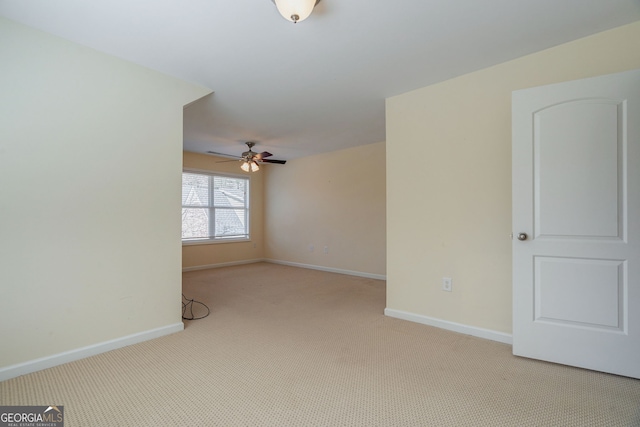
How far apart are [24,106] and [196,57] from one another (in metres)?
1.17

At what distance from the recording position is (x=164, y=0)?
1.71m

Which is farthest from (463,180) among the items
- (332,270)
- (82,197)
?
(332,270)

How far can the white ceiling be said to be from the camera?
1.77 metres

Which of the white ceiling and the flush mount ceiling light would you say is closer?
the flush mount ceiling light

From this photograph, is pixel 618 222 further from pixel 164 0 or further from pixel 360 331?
pixel 164 0

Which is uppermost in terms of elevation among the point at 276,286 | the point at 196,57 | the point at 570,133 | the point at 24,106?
the point at 196,57

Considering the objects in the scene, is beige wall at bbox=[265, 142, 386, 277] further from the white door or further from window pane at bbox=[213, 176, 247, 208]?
the white door

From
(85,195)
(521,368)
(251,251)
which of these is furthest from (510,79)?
(251,251)

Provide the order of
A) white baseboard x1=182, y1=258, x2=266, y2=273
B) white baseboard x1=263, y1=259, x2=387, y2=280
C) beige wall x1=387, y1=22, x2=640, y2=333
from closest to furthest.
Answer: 1. beige wall x1=387, y1=22, x2=640, y2=333
2. white baseboard x1=263, y1=259, x2=387, y2=280
3. white baseboard x1=182, y1=258, x2=266, y2=273

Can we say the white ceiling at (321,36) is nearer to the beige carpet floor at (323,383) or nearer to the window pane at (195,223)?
the beige carpet floor at (323,383)

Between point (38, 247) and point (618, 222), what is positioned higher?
point (618, 222)

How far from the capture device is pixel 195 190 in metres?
5.78

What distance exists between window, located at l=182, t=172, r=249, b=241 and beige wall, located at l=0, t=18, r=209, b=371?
3.25m

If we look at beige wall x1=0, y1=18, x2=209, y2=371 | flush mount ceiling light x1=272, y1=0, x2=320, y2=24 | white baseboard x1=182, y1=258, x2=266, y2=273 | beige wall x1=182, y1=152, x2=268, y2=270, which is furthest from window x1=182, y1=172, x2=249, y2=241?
flush mount ceiling light x1=272, y1=0, x2=320, y2=24
